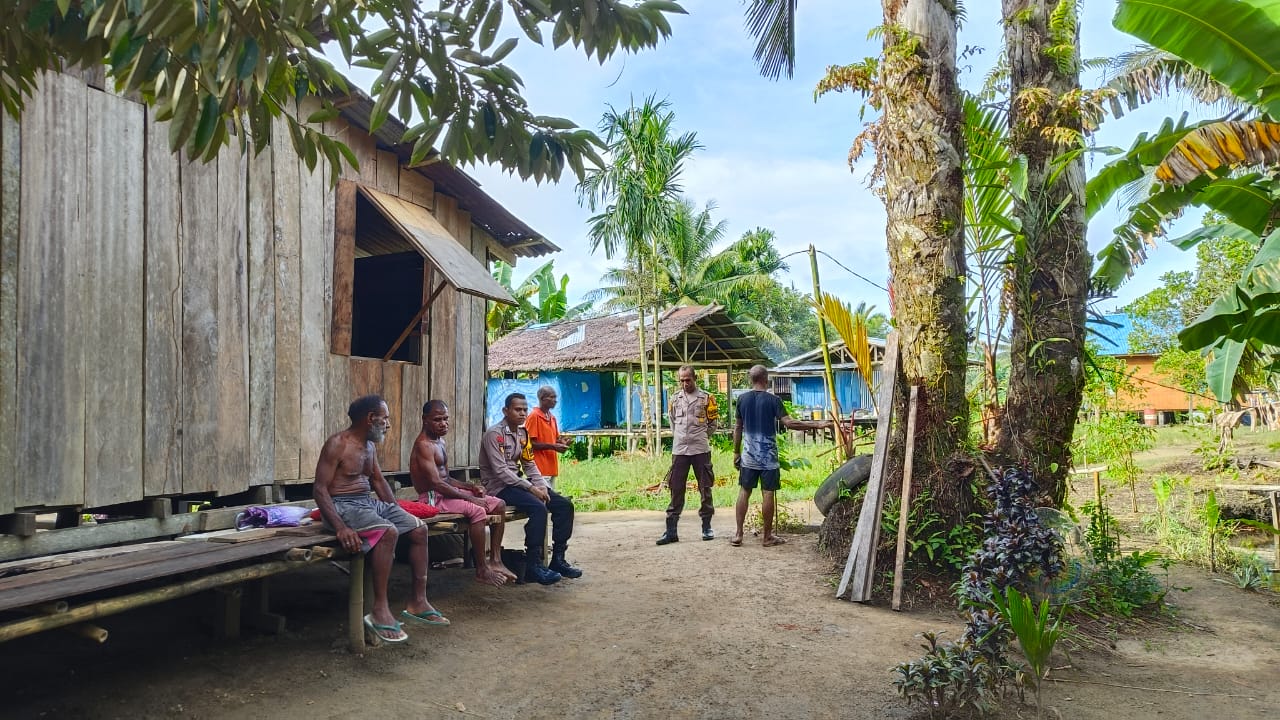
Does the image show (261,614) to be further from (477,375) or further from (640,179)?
(640,179)

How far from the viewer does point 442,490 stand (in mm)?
6000

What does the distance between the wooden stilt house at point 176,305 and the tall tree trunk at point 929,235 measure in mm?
3298

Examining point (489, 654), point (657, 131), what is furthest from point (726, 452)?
point (489, 654)

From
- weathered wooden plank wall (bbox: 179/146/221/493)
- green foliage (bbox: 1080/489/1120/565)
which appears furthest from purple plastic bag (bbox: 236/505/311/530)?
green foliage (bbox: 1080/489/1120/565)

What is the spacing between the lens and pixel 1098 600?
5672 millimetres

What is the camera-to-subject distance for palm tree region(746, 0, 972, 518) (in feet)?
20.7

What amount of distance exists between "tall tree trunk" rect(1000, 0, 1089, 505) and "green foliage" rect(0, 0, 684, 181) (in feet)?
15.0

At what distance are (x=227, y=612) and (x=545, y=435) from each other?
3.23 m

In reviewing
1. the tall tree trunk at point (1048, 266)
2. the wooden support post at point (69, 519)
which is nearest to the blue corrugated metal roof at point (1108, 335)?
the tall tree trunk at point (1048, 266)

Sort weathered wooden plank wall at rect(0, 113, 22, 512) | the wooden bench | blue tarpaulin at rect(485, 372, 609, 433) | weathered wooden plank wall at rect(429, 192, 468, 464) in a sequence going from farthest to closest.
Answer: blue tarpaulin at rect(485, 372, 609, 433) < weathered wooden plank wall at rect(429, 192, 468, 464) < weathered wooden plank wall at rect(0, 113, 22, 512) < the wooden bench

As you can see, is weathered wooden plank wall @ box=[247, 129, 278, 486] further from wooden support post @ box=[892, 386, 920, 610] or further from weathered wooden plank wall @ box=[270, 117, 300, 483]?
wooden support post @ box=[892, 386, 920, 610]

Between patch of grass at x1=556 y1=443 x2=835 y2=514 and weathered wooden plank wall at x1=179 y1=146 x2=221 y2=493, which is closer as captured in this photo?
weathered wooden plank wall at x1=179 y1=146 x2=221 y2=493

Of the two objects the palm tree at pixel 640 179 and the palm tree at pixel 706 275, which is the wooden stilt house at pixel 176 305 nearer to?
the palm tree at pixel 640 179

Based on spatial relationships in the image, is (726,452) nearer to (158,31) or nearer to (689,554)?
(689,554)
